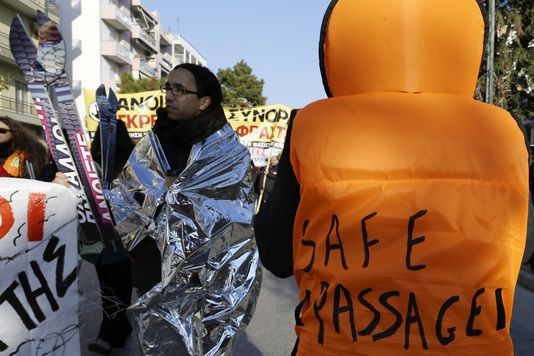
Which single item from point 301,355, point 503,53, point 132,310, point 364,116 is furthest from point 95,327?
point 503,53

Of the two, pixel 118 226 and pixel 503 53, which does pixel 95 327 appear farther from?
pixel 503 53

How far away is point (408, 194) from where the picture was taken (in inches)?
45.8

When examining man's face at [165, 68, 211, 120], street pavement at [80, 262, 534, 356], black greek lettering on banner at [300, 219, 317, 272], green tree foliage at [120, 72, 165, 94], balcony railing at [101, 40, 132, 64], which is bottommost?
street pavement at [80, 262, 534, 356]

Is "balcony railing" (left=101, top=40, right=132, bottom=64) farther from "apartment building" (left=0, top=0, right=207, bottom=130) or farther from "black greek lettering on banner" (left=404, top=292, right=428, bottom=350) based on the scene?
"black greek lettering on banner" (left=404, top=292, right=428, bottom=350)

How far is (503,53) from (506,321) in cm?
1628

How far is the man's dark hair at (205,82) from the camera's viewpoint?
2.54 m

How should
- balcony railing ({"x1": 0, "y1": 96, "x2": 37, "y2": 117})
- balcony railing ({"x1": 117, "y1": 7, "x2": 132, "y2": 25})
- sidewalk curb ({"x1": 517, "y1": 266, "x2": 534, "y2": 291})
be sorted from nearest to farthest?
sidewalk curb ({"x1": 517, "y1": 266, "x2": 534, "y2": 291}) → balcony railing ({"x1": 0, "y1": 96, "x2": 37, "y2": 117}) → balcony railing ({"x1": 117, "y1": 7, "x2": 132, "y2": 25})

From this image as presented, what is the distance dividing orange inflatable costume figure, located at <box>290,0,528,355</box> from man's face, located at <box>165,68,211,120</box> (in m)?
1.31

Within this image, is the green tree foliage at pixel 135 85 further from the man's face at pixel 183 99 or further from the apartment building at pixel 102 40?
the man's face at pixel 183 99

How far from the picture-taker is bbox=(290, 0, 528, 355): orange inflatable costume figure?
45.2 inches

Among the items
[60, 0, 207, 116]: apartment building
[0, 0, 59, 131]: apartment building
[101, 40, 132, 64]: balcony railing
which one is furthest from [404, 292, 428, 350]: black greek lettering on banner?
[101, 40, 132, 64]: balcony railing

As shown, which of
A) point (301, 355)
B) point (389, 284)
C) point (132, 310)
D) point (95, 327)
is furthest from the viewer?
point (95, 327)

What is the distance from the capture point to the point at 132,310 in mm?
2387

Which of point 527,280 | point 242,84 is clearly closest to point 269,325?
point 527,280
